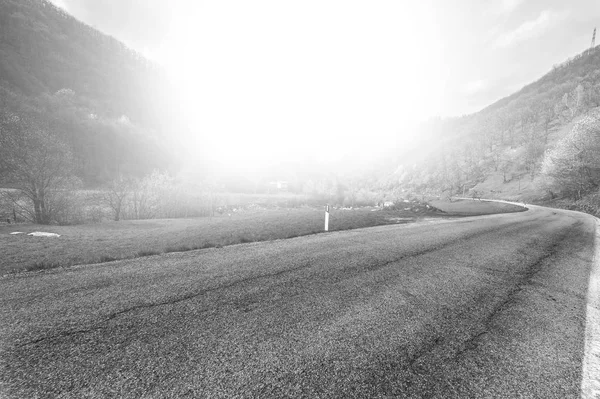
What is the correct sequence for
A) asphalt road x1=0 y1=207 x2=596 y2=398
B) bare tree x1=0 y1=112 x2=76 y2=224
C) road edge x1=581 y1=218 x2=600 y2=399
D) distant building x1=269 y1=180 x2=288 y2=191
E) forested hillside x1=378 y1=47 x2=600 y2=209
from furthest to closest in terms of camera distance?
distant building x1=269 y1=180 x2=288 y2=191 → forested hillside x1=378 y1=47 x2=600 y2=209 → bare tree x1=0 y1=112 x2=76 y2=224 → road edge x1=581 y1=218 x2=600 y2=399 → asphalt road x1=0 y1=207 x2=596 y2=398

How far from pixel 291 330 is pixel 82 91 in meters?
129

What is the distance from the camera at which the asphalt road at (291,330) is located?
191cm

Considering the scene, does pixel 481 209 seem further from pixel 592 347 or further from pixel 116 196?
pixel 116 196

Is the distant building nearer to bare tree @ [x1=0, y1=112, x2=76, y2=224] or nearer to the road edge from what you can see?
bare tree @ [x1=0, y1=112, x2=76, y2=224]

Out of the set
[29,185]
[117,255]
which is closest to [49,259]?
[117,255]

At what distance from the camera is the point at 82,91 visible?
3501 inches

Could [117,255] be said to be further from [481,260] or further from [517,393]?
[481,260]

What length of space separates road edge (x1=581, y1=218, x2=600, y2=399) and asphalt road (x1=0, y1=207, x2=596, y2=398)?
0.21 feet

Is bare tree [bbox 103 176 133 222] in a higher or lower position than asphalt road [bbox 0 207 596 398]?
higher

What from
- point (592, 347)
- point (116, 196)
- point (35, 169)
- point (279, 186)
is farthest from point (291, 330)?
point (279, 186)

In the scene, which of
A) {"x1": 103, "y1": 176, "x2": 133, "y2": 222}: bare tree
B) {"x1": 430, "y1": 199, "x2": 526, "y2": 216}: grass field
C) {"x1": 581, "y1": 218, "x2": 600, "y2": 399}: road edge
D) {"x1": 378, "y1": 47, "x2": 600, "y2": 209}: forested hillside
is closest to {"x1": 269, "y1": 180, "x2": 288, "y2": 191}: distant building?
{"x1": 378, "y1": 47, "x2": 600, "y2": 209}: forested hillside

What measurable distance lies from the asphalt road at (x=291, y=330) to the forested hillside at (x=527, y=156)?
48.7 m

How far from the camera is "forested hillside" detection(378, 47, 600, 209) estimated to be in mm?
37406

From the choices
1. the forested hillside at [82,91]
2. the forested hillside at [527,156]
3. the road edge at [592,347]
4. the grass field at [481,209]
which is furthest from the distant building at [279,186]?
the road edge at [592,347]
